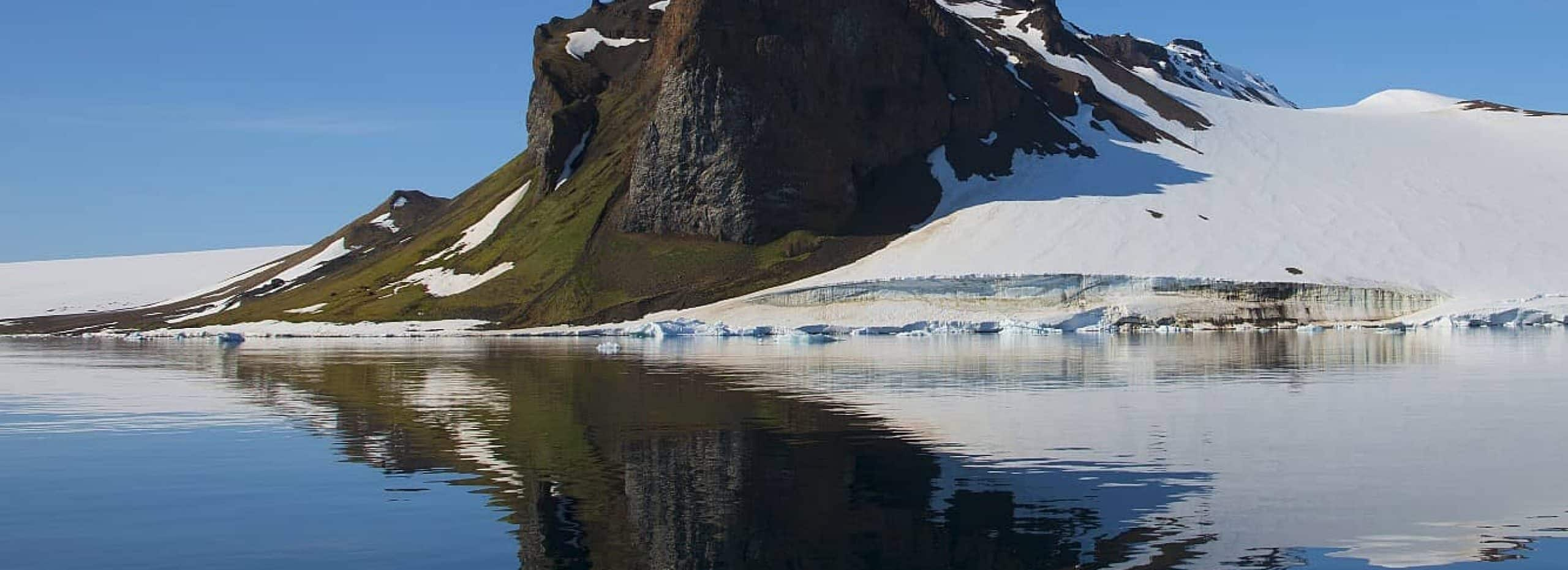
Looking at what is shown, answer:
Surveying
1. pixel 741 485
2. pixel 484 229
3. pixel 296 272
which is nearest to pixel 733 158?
pixel 484 229

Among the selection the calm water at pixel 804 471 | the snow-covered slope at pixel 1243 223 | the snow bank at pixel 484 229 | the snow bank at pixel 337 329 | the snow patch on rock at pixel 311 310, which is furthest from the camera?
the snow bank at pixel 484 229

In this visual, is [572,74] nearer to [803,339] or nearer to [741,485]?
[803,339]

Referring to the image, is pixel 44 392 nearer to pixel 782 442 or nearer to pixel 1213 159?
pixel 782 442

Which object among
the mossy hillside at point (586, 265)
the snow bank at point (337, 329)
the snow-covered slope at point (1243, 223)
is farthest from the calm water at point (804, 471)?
the snow bank at point (337, 329)

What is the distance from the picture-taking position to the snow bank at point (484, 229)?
516 feet

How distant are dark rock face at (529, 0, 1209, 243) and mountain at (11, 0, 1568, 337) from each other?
27 centimetres

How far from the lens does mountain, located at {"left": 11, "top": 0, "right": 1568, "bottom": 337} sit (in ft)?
396

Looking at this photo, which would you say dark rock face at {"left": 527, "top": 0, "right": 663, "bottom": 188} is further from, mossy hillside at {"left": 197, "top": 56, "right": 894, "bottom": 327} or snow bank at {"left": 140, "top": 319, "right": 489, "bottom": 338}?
snow bank at {"left": 140, "top": 319, "right": 489, "bottom": 338}

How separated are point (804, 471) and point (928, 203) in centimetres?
11656

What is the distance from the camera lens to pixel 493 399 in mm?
45500

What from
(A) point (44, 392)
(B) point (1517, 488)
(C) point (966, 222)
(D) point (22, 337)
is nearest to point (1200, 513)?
(B) point (1517, 488)

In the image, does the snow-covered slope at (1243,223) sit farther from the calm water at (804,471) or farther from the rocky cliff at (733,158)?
the calm water at (804,471)

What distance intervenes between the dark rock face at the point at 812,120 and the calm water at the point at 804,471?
274 feet

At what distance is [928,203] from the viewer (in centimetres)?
14250
